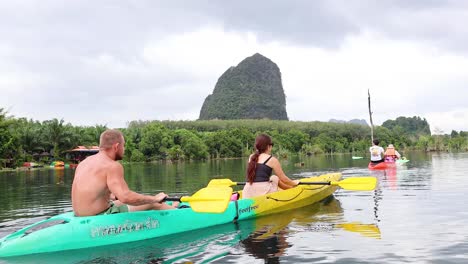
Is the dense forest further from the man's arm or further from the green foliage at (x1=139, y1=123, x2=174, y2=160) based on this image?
the man's arm

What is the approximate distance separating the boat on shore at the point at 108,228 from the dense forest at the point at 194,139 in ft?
140

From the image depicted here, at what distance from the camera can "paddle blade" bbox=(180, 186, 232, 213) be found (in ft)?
25.0

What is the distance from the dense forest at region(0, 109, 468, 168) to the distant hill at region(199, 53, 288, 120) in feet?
129

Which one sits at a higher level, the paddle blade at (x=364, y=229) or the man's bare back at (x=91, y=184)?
the man's bare back at (x=91, y=184)

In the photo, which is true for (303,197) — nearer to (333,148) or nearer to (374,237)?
(374,237)

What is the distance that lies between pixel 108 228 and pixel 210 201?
180 centimetres

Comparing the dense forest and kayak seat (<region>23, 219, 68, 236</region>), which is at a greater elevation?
the dense forest

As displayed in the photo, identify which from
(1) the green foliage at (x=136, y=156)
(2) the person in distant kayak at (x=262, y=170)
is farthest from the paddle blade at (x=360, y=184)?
(1) the green foliage at (x=136, y=156)

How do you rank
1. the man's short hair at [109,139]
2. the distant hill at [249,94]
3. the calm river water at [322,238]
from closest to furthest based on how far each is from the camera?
the calm river water at [322,238] → the man's short hair at [109,139] → the distant hill at [249,94]

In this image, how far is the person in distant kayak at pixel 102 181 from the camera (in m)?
6.36

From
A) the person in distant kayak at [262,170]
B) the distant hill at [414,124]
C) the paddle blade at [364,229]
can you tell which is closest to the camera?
the paddle blade at [364,229]

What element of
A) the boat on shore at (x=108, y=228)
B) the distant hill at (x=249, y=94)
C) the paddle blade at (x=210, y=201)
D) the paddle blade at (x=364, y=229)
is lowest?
the paddle blade at (x=364, y=229)

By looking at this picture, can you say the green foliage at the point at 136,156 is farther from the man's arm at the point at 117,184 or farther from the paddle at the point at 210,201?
the man's arm at the point at 117,184

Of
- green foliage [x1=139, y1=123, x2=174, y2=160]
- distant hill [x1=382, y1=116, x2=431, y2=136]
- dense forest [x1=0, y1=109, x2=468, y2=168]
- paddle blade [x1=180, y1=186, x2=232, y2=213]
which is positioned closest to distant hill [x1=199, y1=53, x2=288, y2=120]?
distant hill [x1=382, y1=116, x2=431, y2=136]
